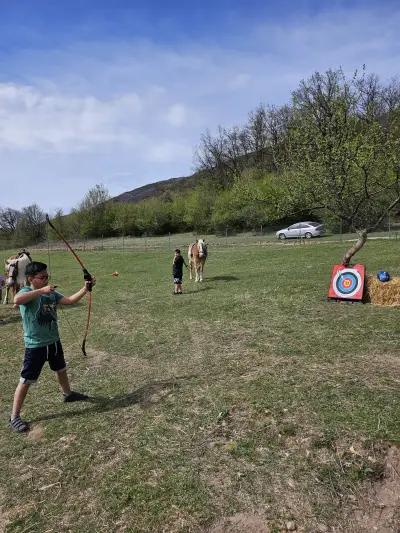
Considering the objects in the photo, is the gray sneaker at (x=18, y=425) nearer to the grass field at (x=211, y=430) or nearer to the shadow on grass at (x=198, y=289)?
the grass field at (x=211, y=430)

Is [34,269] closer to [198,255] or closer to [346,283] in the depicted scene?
[346,283]

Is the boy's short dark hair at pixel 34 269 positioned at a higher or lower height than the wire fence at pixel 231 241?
higher

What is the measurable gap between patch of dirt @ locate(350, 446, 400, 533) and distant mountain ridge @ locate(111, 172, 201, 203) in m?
82.3

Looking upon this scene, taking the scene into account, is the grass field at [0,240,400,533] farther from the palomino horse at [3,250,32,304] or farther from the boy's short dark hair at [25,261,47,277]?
the palomino horse at [3,250,32,304]

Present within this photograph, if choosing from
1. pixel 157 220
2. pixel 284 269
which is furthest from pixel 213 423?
pixel 157 220

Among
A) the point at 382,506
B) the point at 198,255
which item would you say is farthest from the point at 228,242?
the point at 382,506

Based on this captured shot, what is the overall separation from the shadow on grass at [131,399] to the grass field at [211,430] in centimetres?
3

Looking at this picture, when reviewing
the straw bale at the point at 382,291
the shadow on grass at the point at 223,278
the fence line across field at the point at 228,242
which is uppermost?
the fence line across field at the point at 228,242

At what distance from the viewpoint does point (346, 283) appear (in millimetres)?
12367

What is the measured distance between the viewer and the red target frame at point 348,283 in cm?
1209

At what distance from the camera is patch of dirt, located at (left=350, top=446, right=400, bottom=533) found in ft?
12.6

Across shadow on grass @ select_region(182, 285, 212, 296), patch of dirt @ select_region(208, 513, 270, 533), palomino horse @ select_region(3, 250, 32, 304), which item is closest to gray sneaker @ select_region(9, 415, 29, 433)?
patch of dirt @ select_region(208, 513, 270, 533)

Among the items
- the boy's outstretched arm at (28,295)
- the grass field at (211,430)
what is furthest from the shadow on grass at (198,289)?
the boy's outstretched arm at (28,295)

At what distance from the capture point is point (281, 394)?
607 cm
